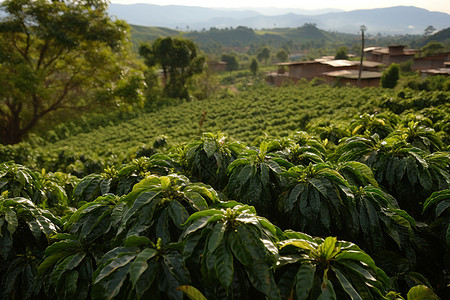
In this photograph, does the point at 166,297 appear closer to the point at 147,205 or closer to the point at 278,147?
the point at 147,205

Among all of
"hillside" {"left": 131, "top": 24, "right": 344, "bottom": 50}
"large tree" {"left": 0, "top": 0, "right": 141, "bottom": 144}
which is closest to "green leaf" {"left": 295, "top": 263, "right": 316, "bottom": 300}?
"large tree" {"left": 0, "top": 0, "right": 141, "bottom": 144}

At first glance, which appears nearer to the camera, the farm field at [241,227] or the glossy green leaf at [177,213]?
the farm field at [241,227]

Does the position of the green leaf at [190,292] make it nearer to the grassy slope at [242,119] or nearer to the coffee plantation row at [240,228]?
the coffee plantation row at [240,228]

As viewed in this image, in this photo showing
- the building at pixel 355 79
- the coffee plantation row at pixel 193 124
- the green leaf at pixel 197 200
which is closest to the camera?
the green leaf at pixel 197 200

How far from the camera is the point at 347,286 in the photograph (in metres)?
1.72

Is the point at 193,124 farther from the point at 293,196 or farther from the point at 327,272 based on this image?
the point at 327,272

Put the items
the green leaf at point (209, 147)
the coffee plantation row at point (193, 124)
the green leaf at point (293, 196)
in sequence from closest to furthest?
the green leaf at point (293, 196) → the green leaf at point (209, 147) → the coffee plantation row at point (193, 124)

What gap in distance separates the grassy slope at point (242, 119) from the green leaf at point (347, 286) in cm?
1663

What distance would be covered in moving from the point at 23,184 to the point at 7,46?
18.6 m

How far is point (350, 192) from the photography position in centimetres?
265

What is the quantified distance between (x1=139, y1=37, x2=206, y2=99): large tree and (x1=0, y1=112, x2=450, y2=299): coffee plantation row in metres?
37.0

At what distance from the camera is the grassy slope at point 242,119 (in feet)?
65.9

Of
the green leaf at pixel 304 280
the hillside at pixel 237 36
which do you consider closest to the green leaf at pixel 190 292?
the green leaf at pixel 304 280

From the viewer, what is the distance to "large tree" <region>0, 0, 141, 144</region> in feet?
53.2
